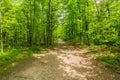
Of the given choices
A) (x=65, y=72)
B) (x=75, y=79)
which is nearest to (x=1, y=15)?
(x=65, y=72)

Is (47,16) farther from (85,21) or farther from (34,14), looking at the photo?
(85,21)

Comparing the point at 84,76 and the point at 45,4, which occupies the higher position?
the point at 45,4

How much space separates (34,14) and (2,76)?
15848mm

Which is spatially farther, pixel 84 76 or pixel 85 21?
pixel 85 21

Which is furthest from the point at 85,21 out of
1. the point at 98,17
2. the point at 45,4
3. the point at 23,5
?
the point at 23,5

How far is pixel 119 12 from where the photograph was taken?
11.6 meters

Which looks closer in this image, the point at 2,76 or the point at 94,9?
the point at 2,76

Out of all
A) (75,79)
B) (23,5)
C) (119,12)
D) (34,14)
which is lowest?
(75,79)

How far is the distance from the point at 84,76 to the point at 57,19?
1972cm

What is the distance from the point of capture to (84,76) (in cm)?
853

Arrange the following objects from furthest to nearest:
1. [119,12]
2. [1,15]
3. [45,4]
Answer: [45,4]
[1,15]
[119,12]

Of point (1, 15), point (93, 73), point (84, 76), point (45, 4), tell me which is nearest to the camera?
point (84, 76)

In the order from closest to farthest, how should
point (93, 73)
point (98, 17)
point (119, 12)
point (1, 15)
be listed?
point (93, 73) → point (119, 12) → point (1, 15) → point (98, 17)

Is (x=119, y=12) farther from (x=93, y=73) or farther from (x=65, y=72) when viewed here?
(x=65, y=72)
